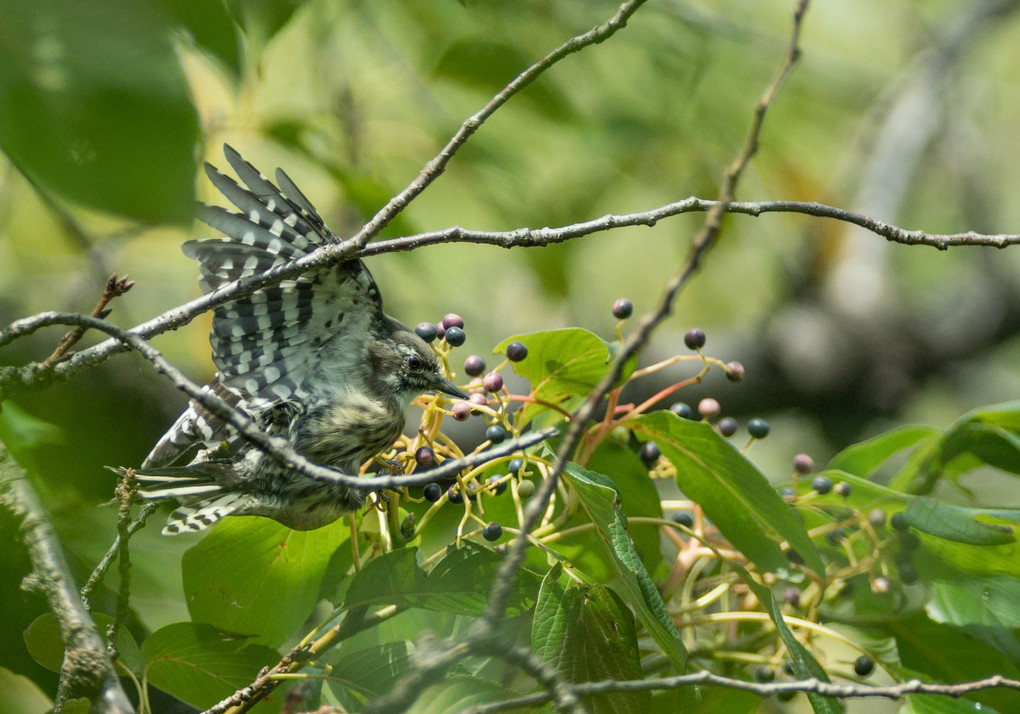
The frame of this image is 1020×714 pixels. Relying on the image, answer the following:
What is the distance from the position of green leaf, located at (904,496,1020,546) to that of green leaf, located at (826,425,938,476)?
43cm

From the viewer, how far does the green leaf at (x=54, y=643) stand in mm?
1606

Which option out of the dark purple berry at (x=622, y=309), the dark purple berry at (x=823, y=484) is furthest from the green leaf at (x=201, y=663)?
the dark purple berry at (x=823, y=484)

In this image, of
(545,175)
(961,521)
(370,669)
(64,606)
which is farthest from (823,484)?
(545,175)

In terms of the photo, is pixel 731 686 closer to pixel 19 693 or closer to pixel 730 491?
pixel 730 491

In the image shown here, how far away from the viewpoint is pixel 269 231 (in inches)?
76.9

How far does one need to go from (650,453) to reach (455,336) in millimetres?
534

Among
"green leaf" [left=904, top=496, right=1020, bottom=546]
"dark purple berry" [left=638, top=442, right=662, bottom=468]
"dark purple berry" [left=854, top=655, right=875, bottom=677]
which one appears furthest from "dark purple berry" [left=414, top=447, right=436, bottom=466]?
"dark purple berry" [left=854, top=655, right=875, bottom=677]

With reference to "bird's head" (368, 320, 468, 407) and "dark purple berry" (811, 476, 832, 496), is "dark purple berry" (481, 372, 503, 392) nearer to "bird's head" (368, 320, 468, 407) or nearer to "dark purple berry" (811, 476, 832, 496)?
"bird's head" (368, 320, 468, 407)

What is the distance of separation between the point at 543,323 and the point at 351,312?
3293mm

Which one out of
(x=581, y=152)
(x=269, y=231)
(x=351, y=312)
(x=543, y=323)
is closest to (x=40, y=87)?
(x=269, y=231)

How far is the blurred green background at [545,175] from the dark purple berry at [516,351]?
0.67m

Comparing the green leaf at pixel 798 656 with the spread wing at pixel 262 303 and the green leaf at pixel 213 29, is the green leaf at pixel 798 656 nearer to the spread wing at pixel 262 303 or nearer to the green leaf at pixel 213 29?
the spread wing at pixel 262 303

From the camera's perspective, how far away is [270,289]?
1.95 meters

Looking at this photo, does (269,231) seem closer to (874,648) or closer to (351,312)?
(351,312)
